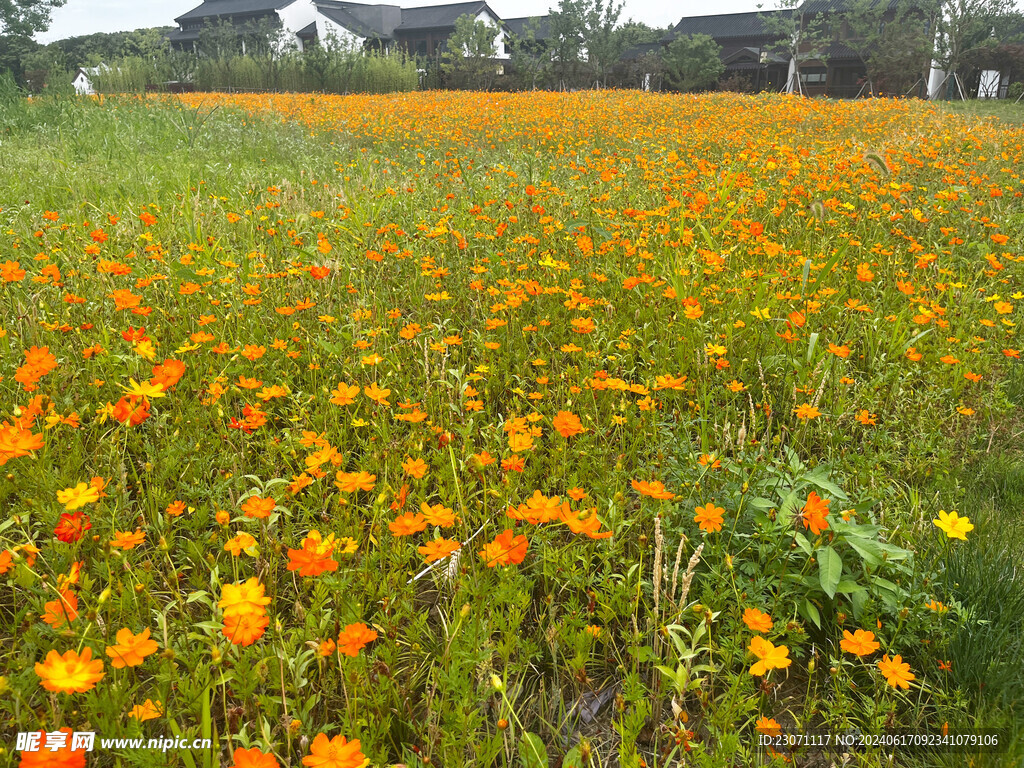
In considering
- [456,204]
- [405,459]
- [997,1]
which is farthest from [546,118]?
[997,1]

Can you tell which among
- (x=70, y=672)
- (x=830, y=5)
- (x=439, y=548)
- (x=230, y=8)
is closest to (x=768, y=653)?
(x=439, y=548)

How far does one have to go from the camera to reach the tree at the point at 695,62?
2830cm

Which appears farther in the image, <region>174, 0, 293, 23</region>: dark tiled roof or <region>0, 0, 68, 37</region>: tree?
<region>174, 0, 293, 23</region>: dark tiled roof

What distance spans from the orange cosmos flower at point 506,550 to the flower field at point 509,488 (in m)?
0.07

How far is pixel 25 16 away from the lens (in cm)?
3522

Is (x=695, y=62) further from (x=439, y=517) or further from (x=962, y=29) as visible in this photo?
(x=439, y=517)

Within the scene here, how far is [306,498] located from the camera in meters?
1.98

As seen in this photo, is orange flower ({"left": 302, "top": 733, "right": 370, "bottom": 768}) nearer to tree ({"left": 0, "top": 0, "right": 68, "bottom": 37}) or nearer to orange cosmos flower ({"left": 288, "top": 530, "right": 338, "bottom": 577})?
orange cosmos flower ({"left": 288, "top": 530, "right": 338, "bottom": 577})

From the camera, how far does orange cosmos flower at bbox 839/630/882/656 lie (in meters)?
1.31

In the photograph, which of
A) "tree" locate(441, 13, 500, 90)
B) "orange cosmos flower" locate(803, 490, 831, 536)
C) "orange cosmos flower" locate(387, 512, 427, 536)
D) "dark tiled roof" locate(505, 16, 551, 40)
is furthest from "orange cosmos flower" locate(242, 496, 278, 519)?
"dark tiled roof" locate(505, 16, 551, 40)

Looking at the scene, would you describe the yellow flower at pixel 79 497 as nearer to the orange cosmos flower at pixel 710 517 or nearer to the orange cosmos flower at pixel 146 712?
the orange cosmos flower at pixel 146 712

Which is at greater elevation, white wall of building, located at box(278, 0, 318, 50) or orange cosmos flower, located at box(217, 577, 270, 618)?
white wall of building, located at box(278, 0, 318, 50)

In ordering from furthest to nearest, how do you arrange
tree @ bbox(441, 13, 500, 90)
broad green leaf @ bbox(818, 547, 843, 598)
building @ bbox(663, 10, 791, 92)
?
1. building @ bbox(663, 10, 791, 92)
2. tree @ bbox(441, 13, 500, 90)
3. broad green leaf @ bbox(818, 547, 843, 598)

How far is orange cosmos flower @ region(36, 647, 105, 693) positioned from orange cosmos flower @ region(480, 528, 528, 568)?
731 mm
